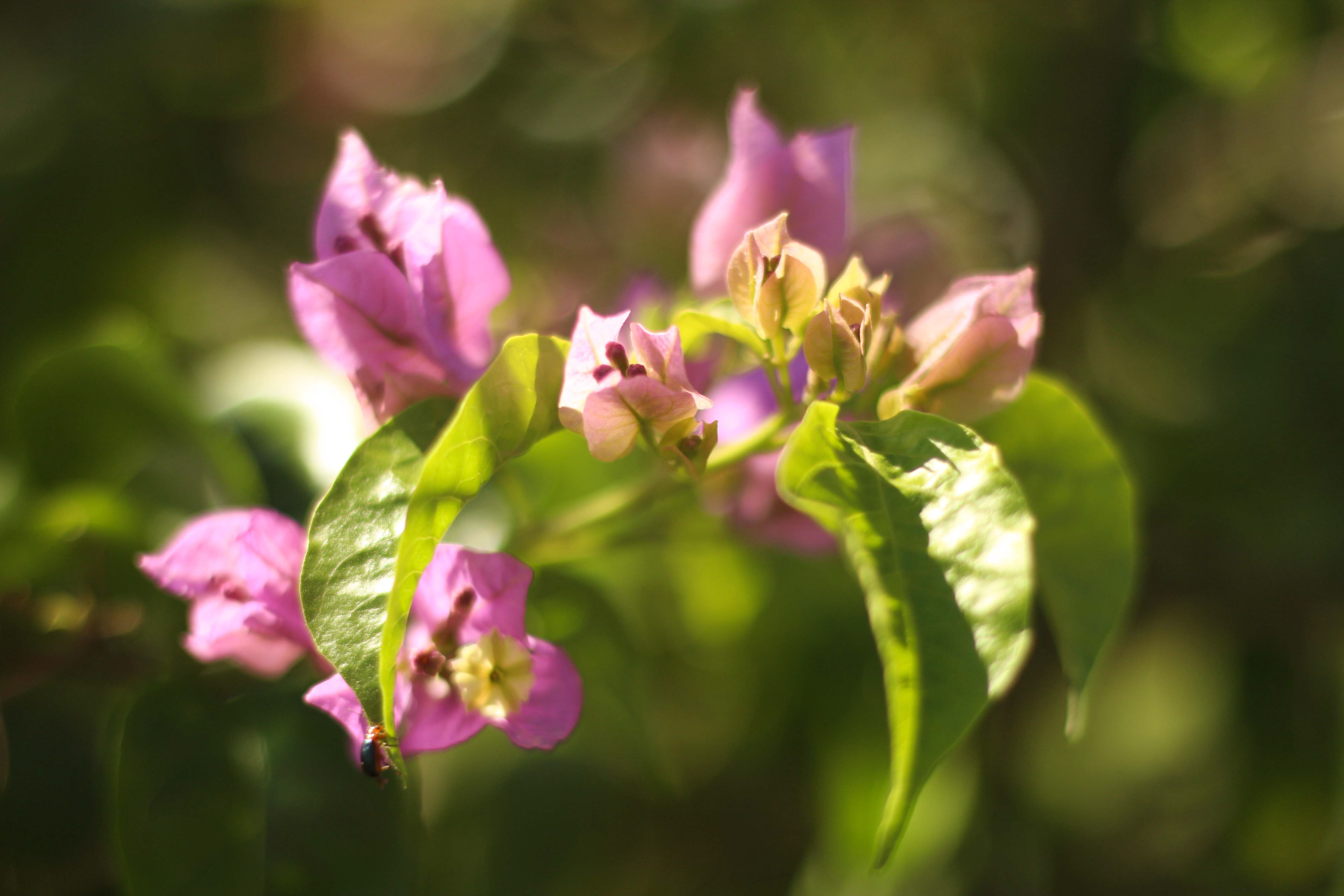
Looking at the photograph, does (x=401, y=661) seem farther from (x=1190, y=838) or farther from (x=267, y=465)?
(x=1190, y=838)

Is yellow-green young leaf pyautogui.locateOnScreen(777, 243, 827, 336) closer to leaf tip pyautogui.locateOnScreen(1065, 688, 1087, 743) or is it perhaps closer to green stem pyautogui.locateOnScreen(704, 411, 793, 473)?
green stem pyautogui.locateOnScreen(704, 411, 793, 473)

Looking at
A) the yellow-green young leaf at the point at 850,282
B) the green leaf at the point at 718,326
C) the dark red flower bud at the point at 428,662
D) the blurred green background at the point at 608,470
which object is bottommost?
the blurred green background at the point at 608,470

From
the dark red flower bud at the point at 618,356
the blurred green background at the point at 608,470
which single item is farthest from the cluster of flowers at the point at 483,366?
the blurred green background at the point at 608,470

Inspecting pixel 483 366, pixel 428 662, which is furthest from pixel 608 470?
pixel 428 662

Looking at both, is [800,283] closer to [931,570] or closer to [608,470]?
[931,570]

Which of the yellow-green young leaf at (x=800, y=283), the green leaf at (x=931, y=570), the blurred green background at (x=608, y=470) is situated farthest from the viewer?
the blurred green background at (x=608, y=470)

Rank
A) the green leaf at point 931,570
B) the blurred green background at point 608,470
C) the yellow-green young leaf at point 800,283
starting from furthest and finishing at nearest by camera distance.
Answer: the blurred green background at point 608,470 → the yellow-green young leaf at point 800,283 → the green leaf at point 931,570

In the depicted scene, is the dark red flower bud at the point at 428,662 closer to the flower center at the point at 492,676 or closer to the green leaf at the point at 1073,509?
the flower center at the point at 492,676
